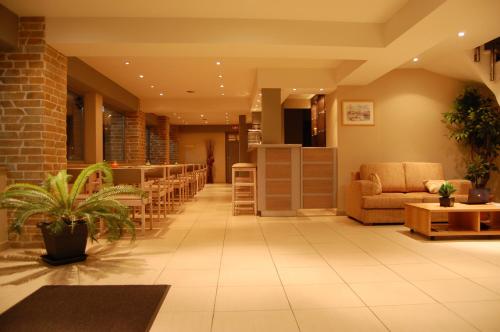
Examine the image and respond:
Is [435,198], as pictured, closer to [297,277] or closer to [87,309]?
[297,277]

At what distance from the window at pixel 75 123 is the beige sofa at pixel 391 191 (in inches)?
232

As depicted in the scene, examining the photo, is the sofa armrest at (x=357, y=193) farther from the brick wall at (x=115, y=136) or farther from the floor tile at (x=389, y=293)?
the brick wall at (x=115, y=136)

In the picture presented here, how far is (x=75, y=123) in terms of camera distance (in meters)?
7.94

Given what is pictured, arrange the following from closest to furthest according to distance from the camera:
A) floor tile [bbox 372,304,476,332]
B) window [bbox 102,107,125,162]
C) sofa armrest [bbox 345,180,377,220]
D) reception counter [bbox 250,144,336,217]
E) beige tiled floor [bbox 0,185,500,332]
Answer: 1. floor tile [bbox 372,304,476,332]
2. beige tiled floor [bbox 0,185,500,332]
3. sofa armrest [bbox 345,180,377,220]
4. reception counter [bbox 250,144,336,217]
5. window [bbox 102,107,125,162]

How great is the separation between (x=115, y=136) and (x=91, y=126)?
2.62 metres

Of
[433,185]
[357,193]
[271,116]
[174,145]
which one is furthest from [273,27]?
[174,145]

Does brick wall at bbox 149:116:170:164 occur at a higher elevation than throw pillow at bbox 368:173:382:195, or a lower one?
higher

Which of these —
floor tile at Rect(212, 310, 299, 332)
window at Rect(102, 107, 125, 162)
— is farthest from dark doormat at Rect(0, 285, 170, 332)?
window at Rect(102, 107, 125, 162)

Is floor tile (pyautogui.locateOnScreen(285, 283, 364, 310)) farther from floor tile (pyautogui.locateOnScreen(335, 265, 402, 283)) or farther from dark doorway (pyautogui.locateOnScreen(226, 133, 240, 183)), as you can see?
dark doorway (pyautogui.locateOnScreen(226, 133, 240, 183))

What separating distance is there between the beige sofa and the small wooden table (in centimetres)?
51

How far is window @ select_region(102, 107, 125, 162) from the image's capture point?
10.3 meters

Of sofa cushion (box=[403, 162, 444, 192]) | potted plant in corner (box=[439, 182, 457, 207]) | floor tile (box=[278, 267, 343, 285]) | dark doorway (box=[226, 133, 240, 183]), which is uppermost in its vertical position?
dark doorway (box=[226, 133, 240, 183])

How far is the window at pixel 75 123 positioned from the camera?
780cm

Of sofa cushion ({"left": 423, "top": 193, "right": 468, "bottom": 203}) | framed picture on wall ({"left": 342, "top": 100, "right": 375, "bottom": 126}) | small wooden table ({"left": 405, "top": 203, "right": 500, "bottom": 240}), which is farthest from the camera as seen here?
framed picture on wall ({"left": 342, "top": 100, "right": 375, "bottom": 126})
